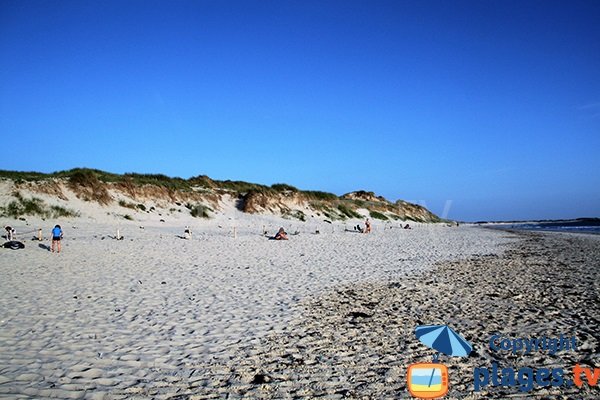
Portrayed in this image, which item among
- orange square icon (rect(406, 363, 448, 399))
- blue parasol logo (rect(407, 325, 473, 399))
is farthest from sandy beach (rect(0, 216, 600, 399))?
orange square icon (rect(406, 363, 448, 399))

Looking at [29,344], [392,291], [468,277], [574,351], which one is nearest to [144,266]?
[29,344]

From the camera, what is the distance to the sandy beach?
4652 millimetres

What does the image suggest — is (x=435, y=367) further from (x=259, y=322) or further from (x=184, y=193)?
(x=184, y=193)

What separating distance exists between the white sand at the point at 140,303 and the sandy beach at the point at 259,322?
31mm

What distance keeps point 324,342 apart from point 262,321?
1.60 metres

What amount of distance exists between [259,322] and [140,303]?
3113 mm

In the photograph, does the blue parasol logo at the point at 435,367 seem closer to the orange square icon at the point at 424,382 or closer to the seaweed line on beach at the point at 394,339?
the orange square icon at the point at 424,382

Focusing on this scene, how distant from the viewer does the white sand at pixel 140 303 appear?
16.4 ft

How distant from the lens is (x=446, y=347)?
4.84 m

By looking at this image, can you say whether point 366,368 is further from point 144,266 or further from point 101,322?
point 144,266

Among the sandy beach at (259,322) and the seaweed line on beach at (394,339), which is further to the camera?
the sandy beach at (259,322)

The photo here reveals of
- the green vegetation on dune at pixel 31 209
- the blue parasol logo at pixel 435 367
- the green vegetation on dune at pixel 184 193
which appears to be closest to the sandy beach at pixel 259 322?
the blue parasol logo at pixel 435 367

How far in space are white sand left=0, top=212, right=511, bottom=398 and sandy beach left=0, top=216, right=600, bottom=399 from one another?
3 cm

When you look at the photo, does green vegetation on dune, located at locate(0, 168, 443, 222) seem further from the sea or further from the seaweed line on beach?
the seaweed line on beach
